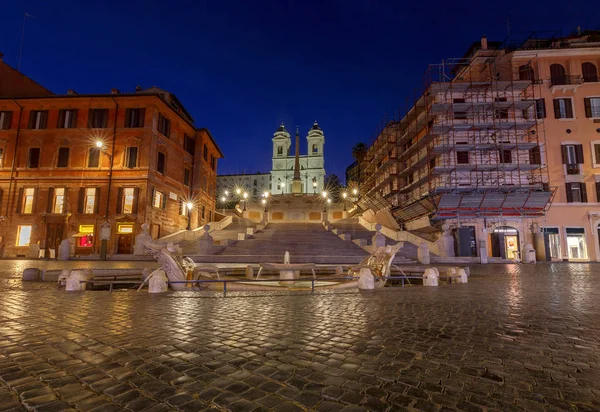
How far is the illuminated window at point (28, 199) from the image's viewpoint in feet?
92.0

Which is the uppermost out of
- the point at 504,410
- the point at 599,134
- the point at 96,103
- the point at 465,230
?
the point at 96,103

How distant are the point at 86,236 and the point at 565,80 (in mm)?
43709

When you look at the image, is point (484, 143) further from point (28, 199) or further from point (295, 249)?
point (28, 199)

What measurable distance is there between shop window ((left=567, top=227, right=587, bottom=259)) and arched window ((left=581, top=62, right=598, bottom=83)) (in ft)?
44.7

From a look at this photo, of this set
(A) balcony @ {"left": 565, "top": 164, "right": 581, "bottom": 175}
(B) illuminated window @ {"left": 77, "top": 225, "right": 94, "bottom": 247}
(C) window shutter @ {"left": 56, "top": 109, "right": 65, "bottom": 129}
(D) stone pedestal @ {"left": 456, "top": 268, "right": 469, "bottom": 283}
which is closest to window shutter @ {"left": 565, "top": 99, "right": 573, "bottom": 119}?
(A) balcony @ {"left": 565, "top": 164, "right": 581, "bottom": 175}

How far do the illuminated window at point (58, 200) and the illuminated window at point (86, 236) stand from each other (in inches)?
109

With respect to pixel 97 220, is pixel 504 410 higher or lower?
lower

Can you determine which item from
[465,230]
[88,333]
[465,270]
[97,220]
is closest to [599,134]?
[465,230]

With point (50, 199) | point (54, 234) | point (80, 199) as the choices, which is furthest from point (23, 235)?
point (80, 199)

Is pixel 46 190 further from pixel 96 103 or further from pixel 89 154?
pixel 96 103

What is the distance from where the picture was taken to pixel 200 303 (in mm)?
7145

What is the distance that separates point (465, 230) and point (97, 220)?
29678mm

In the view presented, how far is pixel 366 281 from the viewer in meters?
9.67

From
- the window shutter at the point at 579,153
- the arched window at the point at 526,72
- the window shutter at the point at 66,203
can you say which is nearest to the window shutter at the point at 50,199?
the window shutter at the point at 66,203
